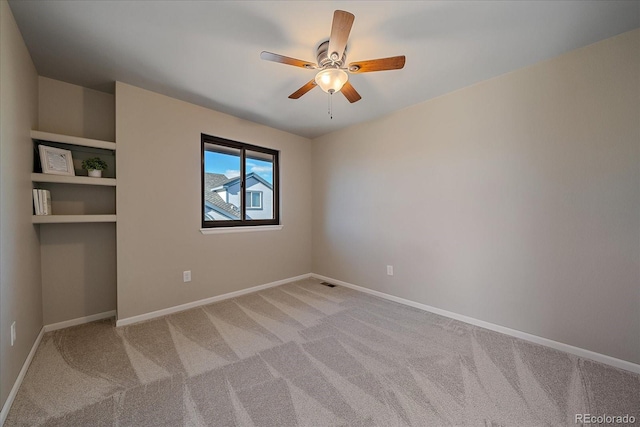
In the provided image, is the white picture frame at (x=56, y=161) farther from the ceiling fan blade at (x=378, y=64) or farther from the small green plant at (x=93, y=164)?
the ceiling fan blade at (x=378, y=64)

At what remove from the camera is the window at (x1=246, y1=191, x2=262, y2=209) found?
351cm

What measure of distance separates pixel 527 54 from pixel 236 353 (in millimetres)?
3319

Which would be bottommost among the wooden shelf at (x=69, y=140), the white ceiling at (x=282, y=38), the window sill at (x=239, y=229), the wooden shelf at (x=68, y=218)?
the window sill at (x=239, y=229)

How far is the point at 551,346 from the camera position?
2004mm

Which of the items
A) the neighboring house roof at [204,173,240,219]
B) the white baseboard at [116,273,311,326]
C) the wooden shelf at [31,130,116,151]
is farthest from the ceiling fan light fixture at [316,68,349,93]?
the white baseboard at [116,273,311,326]

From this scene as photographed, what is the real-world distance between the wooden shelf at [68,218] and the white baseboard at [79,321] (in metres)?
0.99

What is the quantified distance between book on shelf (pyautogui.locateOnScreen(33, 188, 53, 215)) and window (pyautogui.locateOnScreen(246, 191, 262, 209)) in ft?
6.27

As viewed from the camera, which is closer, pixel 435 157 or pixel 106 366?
pixel 106 366

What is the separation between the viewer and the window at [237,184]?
312 cm

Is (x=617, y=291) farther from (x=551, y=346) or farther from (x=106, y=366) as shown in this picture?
(x=106, y=366)

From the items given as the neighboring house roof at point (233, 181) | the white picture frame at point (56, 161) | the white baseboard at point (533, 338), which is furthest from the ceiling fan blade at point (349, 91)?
the white picture frame at point (56, 161)

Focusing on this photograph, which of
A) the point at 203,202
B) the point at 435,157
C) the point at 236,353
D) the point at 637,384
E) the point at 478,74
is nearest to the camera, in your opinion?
the point at 637,384

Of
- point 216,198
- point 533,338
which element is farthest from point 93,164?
point 533,338

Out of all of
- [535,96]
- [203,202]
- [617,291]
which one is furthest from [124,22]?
[617,291]
